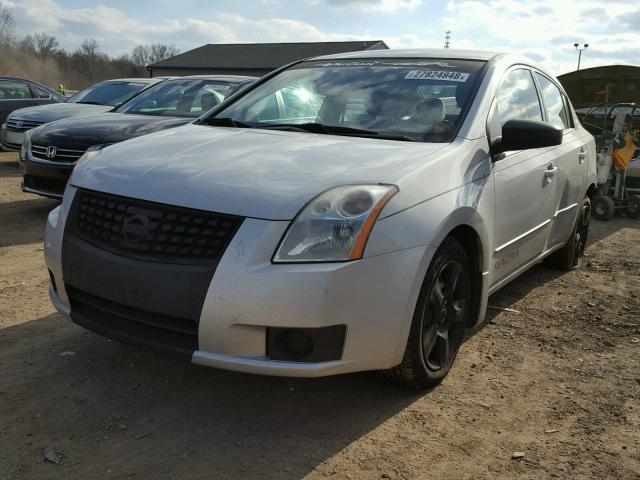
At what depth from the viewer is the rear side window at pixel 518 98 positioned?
3.80 metres

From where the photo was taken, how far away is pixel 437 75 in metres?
3.70

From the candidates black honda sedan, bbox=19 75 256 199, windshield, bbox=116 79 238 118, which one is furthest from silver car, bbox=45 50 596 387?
windshield, bbox=116 79 238 118

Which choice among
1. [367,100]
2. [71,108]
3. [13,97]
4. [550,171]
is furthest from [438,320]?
[13,97]

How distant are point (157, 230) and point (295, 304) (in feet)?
2.24

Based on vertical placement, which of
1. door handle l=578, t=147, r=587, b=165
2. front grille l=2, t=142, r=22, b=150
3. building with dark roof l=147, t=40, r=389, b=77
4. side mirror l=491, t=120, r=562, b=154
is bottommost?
front grille l=2, t=142, r=22, b=150

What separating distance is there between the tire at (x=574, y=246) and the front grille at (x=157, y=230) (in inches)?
146

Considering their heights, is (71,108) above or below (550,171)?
above

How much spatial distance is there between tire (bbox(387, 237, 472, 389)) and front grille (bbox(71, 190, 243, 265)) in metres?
0.94

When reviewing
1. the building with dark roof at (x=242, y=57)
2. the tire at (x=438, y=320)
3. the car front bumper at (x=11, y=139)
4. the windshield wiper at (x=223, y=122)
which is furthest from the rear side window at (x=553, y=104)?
the building with dark roof at (x=242, y=57)

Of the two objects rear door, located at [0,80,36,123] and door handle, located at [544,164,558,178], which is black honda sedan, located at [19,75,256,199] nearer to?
door handle, located at [544,164,558,178]

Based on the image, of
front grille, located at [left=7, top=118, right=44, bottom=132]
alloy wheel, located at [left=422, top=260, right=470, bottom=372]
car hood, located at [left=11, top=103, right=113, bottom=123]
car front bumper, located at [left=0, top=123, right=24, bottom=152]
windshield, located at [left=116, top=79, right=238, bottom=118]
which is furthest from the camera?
car front bumper, located at [left=0, top=123, right=24, bottom=152]

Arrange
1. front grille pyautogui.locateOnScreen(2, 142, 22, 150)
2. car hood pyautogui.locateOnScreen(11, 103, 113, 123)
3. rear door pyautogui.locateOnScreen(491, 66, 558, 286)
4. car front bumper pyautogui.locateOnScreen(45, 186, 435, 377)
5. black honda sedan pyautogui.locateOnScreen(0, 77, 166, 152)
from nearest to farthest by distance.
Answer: car front bumper pyautogui.locateOnScreen(45, 186, 435, 377) < rear door pyautogui.locateOnScreen(491, 66, 558, 286) < car hood pyautogui.locateOnScreen(11, 103, 113, 123) < black honda sedan pyautogui.locateOnScreen(0, 77, 166, 152) < front grille pyautogui.locateOnScreen(2, 142, 22, 150)

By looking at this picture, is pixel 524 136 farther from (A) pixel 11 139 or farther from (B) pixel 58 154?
(A) pixel 11 139

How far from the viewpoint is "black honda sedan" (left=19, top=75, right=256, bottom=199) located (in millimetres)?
6520
